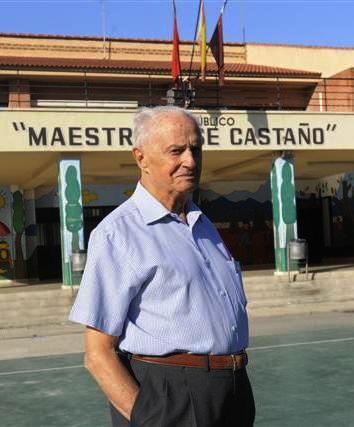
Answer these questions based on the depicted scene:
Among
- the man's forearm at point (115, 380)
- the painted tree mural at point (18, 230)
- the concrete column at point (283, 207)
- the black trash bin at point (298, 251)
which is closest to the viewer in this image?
the man's forearm at point (115, 380)

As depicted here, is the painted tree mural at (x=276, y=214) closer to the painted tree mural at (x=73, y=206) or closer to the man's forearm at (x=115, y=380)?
the painted tree mural at (x=73, y=206)

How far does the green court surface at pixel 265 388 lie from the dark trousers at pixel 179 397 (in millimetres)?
3742

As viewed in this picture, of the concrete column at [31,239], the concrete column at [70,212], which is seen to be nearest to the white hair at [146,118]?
the concrete column at [70,212]

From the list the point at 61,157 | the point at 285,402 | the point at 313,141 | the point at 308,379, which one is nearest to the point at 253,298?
the point at 313,141

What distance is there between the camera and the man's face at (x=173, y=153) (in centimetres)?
227

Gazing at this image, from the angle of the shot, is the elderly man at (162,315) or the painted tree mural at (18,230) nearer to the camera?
the elderly man at (162,315)

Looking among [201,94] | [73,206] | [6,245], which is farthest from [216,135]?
[6,245]

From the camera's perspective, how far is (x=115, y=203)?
2331cm

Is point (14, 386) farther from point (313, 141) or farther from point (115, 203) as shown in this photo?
point (115, 203)

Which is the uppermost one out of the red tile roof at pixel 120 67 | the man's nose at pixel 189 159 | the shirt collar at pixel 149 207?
the red tile roof at pixel 120 67

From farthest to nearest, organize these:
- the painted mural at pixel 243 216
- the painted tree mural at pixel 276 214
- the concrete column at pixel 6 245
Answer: the painted mural at pixel 243 216 → the concrete column at pixel 6 245 → the painted tree mural at pixel 276 214

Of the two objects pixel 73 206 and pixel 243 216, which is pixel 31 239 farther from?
pixel 243 216

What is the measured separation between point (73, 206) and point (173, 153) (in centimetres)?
1382

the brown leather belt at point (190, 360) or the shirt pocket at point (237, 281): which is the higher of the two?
the shirt pocket at point (237, 281)
